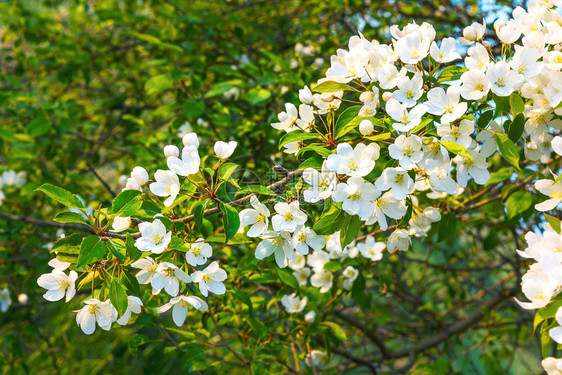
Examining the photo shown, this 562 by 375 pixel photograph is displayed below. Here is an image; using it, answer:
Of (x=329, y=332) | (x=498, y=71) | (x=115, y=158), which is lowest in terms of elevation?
(x=115, y=158)

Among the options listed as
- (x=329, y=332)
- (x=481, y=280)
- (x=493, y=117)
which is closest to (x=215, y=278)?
(x=329, y=332)

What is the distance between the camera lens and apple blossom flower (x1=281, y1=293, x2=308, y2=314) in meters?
1.69

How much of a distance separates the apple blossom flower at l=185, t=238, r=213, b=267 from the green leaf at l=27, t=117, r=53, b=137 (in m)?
1.54

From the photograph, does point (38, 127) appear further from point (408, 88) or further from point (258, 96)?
point (408, 88)

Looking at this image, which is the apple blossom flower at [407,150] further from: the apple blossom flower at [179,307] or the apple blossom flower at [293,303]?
the apple blossom flower at [293,303]

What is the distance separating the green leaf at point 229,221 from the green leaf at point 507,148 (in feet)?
2.25

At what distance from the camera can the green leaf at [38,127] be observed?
223 centimetres

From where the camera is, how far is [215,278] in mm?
1168

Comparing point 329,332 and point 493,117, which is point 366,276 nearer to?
point 329,332

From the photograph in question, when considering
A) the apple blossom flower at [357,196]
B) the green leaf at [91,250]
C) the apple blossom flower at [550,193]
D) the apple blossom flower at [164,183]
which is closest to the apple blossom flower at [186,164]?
the apple blossom flower at [164,183]

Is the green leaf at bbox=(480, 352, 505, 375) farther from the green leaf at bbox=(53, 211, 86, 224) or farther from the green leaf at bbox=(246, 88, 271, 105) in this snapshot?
the green leaf at bbox=(53, 211, 86, 224)

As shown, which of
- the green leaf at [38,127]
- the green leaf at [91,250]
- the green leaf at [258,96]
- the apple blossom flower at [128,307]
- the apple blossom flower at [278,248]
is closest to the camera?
the green leaf at [91,250]

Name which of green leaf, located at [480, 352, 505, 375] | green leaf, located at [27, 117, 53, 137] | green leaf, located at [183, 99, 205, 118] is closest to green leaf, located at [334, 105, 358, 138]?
green leaf, located at [183, 99, 205, 118]

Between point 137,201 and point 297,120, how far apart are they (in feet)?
1.63
